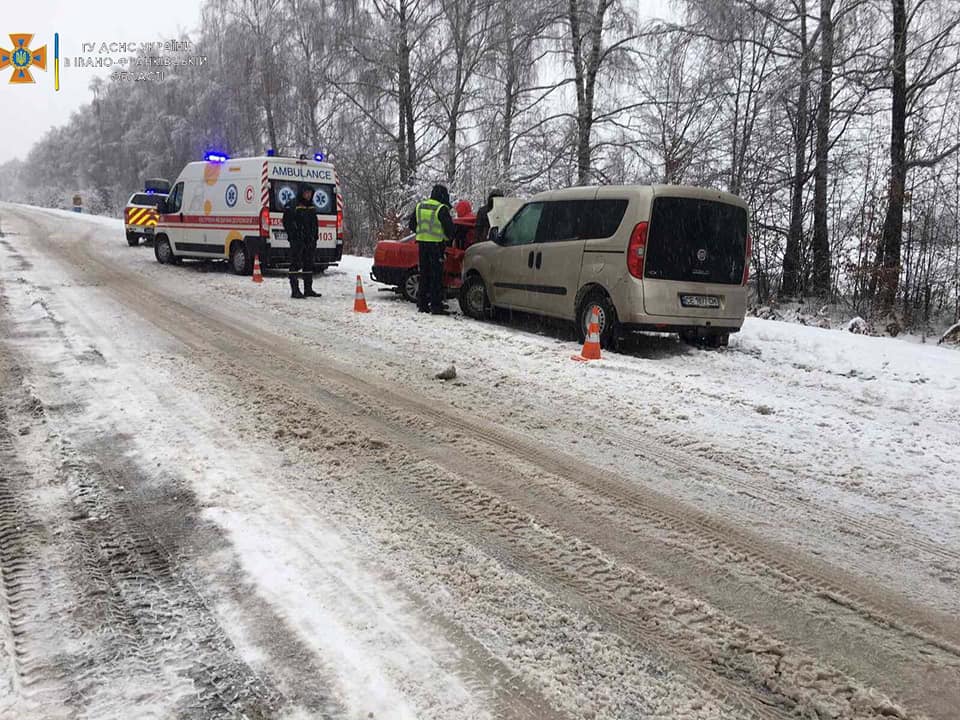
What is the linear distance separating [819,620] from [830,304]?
11.7 meters

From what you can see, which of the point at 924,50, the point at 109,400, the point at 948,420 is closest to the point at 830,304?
the point at 924,50

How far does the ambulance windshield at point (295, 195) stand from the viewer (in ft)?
46.0

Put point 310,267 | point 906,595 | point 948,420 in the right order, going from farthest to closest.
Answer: point 310,267 < point 948,420 < point 906,595

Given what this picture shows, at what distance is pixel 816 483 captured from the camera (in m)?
3.94

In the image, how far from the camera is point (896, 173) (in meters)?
12.3

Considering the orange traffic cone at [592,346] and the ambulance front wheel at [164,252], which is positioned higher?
the ambulance front wheel at [164,252]

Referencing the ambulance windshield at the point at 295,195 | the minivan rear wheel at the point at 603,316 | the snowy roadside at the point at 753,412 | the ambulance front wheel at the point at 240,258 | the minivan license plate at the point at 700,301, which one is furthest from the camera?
the ambulance front wheel at the point at 240,258

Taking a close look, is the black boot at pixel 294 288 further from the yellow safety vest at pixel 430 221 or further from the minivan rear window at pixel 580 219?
the minivan rear window at pixel 580 219

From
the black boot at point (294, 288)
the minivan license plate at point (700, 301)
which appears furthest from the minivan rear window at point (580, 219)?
the black boot at point (294, 288)

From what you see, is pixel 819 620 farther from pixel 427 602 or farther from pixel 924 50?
pixel 924 50

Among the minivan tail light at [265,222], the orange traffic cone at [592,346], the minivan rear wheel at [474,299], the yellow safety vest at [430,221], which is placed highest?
the minivan tail light at [265,222]

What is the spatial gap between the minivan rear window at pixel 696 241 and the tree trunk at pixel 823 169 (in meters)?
6.57

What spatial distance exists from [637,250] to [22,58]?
30956 millimetres

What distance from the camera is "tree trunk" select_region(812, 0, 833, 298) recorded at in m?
12.9
